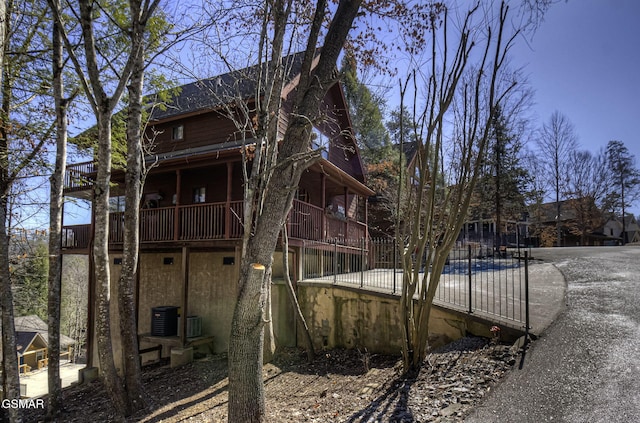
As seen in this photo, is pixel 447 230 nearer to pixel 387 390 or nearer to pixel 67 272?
pixel 387 390

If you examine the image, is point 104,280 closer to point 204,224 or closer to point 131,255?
point 131,255

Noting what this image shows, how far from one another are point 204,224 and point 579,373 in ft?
31.1

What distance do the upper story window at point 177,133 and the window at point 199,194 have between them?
7.29ft

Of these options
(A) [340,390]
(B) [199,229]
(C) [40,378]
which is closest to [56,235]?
(B) [199,229]

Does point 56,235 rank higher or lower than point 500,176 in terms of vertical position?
lower

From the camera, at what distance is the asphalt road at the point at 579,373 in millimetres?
3988

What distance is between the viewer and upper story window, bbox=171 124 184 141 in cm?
1515

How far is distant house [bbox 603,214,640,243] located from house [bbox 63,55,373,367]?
40.6 m

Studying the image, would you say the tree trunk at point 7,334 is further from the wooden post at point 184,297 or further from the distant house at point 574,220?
the distant house at point 574,220

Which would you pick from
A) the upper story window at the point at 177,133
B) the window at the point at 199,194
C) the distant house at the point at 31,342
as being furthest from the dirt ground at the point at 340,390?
the distant house at the point at 31,342

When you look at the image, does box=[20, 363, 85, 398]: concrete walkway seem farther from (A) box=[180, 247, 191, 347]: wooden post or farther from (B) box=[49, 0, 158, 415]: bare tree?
(B) box=[49, 0, 158, 415]: bare tree

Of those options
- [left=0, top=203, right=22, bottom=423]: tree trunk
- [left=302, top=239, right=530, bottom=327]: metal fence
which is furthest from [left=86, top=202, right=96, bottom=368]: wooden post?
[left=302, top=239, right=530, bottom=327]: metal fence

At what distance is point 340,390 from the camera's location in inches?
236
